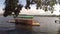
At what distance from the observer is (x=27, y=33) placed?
3.19 metres

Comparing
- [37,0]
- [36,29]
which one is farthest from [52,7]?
[36,29]

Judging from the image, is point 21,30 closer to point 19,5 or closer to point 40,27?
point 40,27

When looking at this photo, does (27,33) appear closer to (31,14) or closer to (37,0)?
(31,14)

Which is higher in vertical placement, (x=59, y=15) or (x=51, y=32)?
(x=59, y=15)

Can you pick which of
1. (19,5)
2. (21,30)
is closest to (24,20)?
(21,30)

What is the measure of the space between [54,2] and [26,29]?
77 cm

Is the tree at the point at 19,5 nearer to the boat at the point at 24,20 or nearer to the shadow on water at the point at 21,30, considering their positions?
the boat at the point at 24,20

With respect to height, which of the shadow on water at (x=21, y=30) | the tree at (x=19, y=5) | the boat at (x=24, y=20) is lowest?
the shadow on water at (x=21, y=30)

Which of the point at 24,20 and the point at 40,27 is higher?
the point at 24,20

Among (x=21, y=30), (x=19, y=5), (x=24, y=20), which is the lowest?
(x=21, y=30)

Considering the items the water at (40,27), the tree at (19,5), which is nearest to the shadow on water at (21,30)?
the water at (40,27)

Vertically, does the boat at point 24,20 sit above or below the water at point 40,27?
above

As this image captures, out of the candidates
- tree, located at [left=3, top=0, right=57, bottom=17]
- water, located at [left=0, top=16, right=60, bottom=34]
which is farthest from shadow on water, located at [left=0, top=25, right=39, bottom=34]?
tree, located at [left=3, top=0, right=57, bottom=17]

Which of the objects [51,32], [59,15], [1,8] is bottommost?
[51,32]
